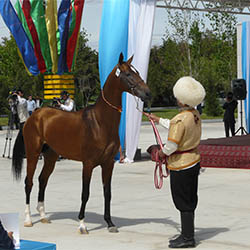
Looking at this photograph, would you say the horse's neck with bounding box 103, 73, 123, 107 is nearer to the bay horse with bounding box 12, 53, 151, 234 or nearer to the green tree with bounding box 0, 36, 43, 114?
the bay horse with bounding box 12, 53, 151, 234

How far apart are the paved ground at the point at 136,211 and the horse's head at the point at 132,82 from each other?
1.64m

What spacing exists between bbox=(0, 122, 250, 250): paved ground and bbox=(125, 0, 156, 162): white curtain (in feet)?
5.98

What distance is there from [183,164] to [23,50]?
11.5 metres

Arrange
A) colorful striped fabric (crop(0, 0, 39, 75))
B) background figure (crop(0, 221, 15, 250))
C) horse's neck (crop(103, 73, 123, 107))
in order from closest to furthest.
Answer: background figure (crop(0, 221, 15, 250)) < horse's neck (crop(103, 73, 123, 107)) < colorful striped fabric (crop(0, 0, 39, 75))

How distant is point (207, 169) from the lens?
1384 cm

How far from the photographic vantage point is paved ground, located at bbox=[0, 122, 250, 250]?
22.1 ft

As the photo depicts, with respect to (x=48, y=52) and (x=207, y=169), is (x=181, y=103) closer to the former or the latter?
(x=207, y=169)

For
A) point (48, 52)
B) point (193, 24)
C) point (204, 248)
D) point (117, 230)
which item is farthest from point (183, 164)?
point (193, 24)

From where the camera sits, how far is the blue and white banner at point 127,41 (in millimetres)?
14703

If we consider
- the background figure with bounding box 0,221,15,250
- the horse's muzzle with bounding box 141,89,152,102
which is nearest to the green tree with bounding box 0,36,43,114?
the horse's muzzle with bounding box 141,89,152,102

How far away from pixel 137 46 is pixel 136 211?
6.98 metres

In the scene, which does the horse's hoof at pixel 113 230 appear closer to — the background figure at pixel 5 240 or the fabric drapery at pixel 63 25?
the background figure at pixel 5 240

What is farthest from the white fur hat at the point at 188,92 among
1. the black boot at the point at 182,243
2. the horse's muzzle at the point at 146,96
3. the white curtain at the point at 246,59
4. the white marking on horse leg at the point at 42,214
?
the white curtain at the point at 246,59

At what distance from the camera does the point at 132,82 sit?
7129 millimetres
